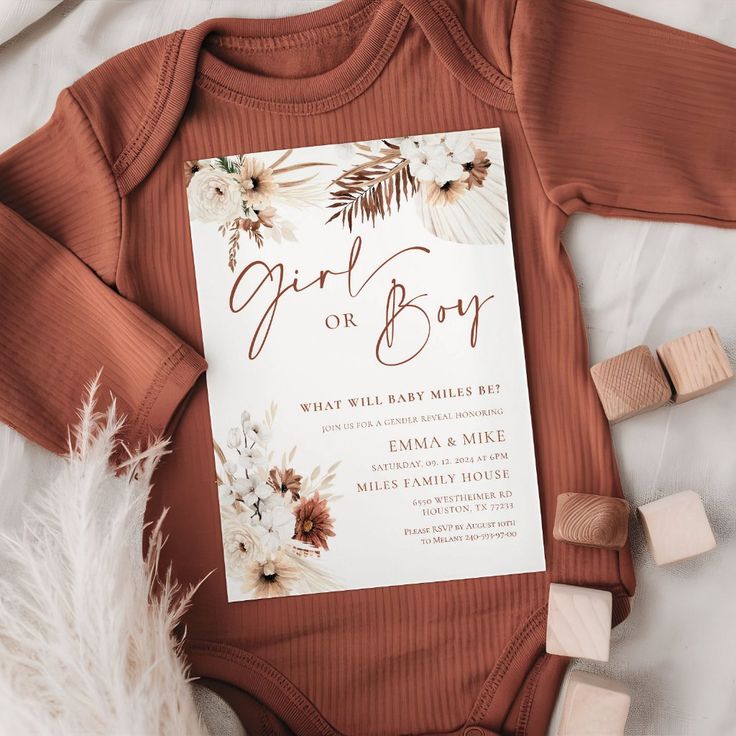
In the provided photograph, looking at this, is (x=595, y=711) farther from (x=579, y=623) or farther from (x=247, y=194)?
(x=247, y=194)

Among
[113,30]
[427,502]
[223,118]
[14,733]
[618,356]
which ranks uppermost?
[113,30]

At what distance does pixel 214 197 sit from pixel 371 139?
0.55 ft

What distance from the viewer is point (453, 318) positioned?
67 cm

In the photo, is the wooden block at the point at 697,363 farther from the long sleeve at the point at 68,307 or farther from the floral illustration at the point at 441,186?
the long sleeve at the point at 68,307

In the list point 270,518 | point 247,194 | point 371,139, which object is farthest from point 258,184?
point 270,518

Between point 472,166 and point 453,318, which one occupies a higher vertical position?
point 472,166

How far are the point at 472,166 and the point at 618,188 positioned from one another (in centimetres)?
15

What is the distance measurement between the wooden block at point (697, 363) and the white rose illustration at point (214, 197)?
17.7 inches

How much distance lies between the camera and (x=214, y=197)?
26.5 inches

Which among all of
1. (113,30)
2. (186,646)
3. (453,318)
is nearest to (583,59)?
(453,318)

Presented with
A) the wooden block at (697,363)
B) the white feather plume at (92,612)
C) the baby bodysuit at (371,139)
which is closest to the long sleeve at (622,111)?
the baby bodysuit at (371,139)

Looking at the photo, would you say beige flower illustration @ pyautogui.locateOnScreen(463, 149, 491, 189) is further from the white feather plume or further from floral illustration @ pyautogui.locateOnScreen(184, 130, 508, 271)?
the white feather plume

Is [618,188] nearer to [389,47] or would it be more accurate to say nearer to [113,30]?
[389,47]

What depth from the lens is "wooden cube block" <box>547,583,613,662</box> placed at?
614 mm
